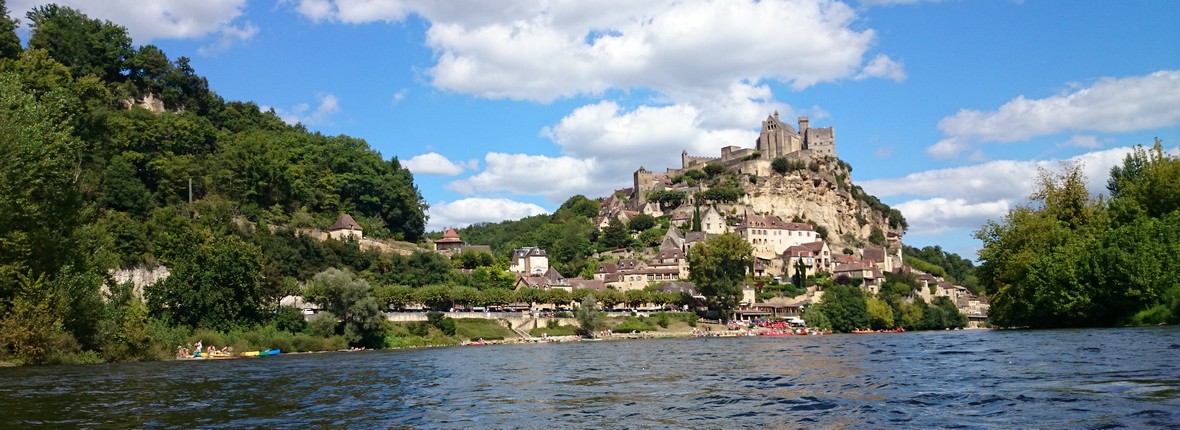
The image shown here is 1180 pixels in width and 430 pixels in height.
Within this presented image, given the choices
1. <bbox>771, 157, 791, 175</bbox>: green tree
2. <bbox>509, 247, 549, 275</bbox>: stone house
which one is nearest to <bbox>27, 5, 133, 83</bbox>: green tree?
<bbox>509, 247, 549, 275</bbox>: stone house

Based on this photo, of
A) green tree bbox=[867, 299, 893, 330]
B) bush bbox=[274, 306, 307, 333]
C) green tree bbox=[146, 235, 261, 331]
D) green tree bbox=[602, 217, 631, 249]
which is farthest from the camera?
green tree bbox=[602, 217, 631, 249]

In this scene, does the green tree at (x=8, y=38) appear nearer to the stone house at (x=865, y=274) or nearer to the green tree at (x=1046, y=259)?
the green tree at (x=1046, y=259)

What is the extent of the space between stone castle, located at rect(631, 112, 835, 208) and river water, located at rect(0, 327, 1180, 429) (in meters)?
126

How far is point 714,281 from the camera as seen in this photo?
97.4 metres

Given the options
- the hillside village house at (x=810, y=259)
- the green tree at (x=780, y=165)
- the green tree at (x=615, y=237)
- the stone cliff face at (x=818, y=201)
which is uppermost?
the green tree at (x=780, y=165)

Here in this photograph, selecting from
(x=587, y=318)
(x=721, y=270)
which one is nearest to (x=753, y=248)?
(x=721, y=270)

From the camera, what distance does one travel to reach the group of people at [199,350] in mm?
47312

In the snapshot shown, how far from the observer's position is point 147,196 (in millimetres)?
71875

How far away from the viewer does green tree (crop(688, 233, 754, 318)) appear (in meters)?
97.1

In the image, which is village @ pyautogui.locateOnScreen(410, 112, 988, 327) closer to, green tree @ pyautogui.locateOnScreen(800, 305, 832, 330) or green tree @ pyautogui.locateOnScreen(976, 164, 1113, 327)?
green tree @ pyautogui.locateOnScreen(800, 305, 832, 330)

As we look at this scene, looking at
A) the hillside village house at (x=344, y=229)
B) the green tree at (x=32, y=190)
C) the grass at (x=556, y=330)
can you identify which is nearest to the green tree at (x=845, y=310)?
the grass at (x=556, y=330)

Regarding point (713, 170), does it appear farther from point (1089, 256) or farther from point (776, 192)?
point (1089, 256)

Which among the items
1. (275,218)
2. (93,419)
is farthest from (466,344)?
(93,419)

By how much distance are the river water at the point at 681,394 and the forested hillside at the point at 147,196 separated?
577cm
